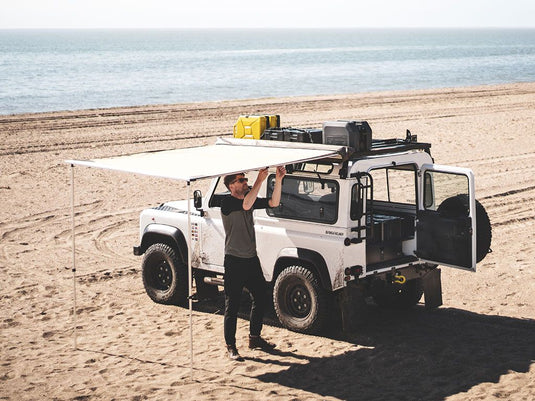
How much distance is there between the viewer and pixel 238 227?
862 centimetres

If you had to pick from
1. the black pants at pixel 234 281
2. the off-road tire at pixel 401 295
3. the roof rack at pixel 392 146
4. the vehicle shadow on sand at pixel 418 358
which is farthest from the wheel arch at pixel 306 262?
the off-road tire at pixel 401 295

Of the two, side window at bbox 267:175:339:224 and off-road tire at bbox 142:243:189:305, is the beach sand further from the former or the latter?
side window at bbox 267:175:339:224

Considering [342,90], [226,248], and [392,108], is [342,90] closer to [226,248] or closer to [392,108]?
[392,108]

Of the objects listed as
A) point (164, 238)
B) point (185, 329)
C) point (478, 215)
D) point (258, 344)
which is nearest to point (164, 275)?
point (164, 238)

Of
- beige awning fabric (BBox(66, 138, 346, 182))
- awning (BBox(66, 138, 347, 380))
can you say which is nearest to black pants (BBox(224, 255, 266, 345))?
awning (BBox(66, 138, 347, 380))

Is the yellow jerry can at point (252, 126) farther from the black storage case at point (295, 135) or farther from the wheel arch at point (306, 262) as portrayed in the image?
the wheel arch at point (306, 262)

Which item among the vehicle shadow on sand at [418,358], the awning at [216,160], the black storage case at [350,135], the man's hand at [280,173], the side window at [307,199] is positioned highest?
the black storage case at [350,135]

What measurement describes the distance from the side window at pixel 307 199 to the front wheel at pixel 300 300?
1.92 feet

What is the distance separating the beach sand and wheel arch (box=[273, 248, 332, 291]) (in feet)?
2.31

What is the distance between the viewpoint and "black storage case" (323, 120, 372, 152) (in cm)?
902

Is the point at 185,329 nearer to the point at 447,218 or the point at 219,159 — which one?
the point at 219,159

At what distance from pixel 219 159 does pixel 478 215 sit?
10.0 feet

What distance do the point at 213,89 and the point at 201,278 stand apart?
142 feet

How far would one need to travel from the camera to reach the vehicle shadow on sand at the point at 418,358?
7988mm
